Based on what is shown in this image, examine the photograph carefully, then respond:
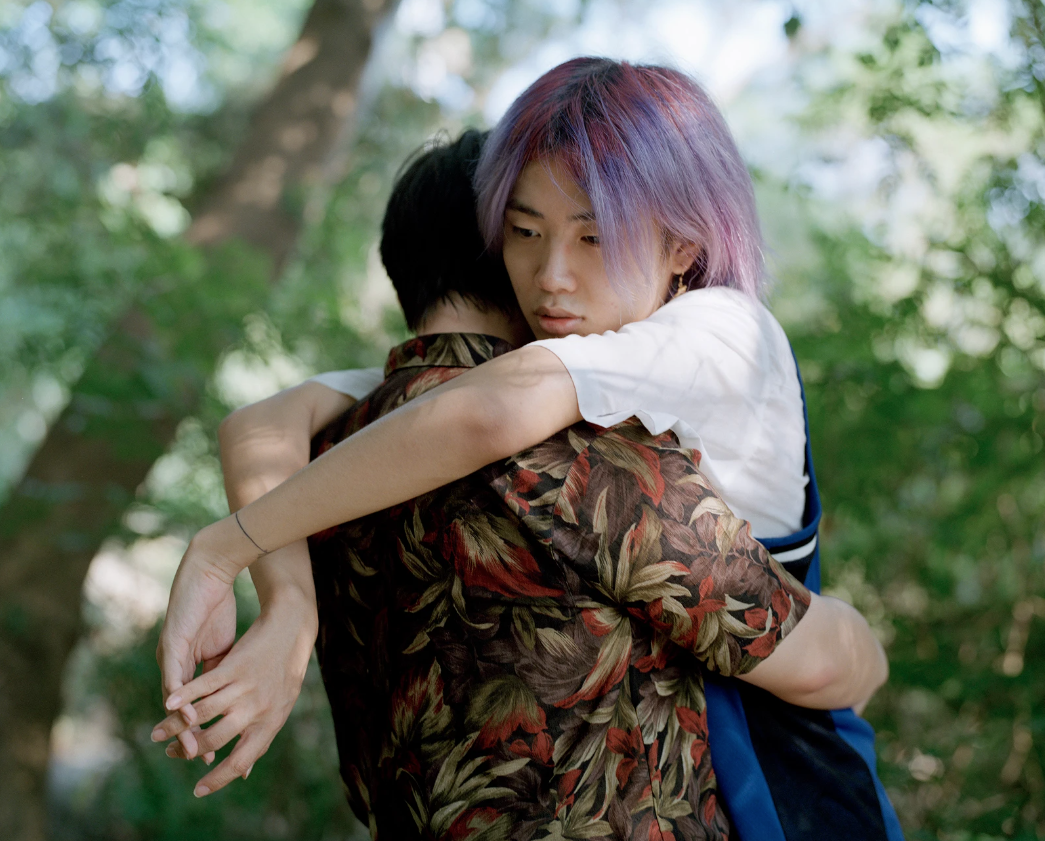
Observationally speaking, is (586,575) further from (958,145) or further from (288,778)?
(288,778)

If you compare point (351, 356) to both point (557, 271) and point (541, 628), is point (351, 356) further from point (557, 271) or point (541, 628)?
point (541, 628)

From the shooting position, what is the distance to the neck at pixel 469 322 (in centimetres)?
146

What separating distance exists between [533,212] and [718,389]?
Answer: 422mm

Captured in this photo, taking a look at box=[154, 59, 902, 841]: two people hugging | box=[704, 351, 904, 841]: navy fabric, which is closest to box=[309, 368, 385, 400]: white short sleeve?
box=[154, 59, 902, 841]: two people hugging

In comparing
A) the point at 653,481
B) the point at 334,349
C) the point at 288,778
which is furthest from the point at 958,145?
the point at 288,778

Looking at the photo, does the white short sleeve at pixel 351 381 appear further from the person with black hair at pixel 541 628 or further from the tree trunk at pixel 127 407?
the tree trunk at pixel 127 407

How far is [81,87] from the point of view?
5.83m

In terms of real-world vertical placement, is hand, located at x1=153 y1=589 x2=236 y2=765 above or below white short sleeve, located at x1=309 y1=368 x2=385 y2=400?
below

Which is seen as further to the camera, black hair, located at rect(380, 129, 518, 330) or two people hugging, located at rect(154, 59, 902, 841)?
black hair, located at rect(380, 129, 518, 330)

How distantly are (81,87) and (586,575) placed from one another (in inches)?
233

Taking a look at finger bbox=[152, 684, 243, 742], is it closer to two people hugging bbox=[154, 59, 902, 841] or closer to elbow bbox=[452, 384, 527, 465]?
two people hugging bbox=[154, 59, 902, 841]

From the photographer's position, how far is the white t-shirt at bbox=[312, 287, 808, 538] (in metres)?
1.16

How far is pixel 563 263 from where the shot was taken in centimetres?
142

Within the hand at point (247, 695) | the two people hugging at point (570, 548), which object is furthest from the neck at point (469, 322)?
the hand at point (247, 695)
